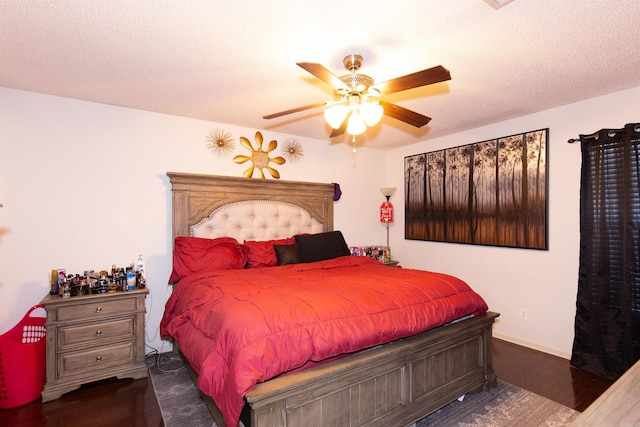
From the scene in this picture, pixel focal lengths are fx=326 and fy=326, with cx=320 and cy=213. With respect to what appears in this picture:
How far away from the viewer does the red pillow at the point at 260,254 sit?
11.0ft

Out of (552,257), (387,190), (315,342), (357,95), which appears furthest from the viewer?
(387,190)

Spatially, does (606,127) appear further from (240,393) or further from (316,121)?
(240,393)

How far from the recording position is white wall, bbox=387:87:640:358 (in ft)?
9.87

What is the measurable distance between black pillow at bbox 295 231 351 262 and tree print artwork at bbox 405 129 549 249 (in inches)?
55.3

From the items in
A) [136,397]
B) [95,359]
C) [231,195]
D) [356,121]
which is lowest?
[136,397]

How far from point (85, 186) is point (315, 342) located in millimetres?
2656

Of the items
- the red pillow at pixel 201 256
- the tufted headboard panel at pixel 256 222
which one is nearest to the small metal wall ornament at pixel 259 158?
the tufted headboard panel at pixel 256 222

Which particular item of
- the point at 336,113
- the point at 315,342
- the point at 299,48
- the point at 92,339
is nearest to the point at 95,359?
the point at 92,339

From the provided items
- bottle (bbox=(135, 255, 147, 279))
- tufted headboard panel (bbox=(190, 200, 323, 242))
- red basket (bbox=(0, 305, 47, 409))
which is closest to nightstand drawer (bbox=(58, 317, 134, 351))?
red basket (bbox=(0, 305, 47, 409))

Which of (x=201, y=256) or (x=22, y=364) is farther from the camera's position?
(x=201, y=256)

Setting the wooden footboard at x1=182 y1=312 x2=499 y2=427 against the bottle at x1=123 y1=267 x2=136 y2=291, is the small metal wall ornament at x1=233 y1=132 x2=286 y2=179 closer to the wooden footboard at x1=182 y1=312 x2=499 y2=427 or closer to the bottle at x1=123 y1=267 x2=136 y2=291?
the bottle at x1=123 y1=267 x2=136 y2=291

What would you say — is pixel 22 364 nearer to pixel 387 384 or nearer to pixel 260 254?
pixel 260 254

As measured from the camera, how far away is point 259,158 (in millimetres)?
3932

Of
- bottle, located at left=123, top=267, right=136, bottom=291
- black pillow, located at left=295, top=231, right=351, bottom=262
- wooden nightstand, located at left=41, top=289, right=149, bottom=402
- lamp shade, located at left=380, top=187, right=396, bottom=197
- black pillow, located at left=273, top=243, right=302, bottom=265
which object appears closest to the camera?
wooden nightstand, located at left=41, top=289, right=149, bottom=402
